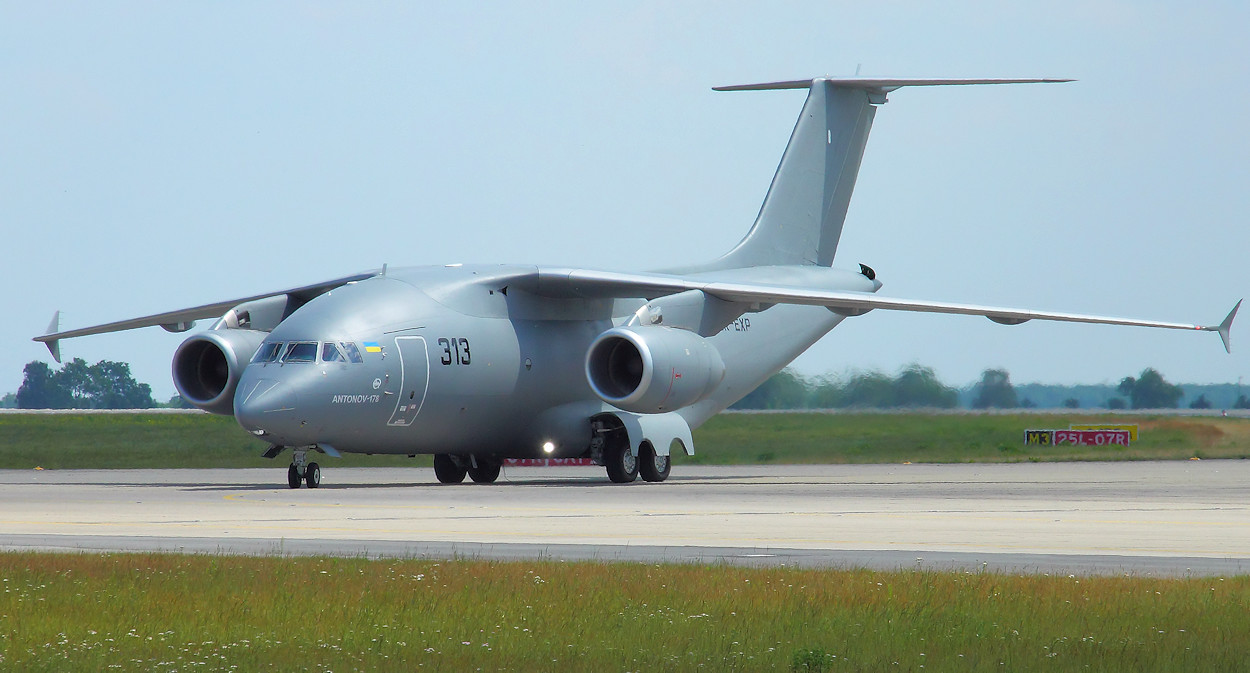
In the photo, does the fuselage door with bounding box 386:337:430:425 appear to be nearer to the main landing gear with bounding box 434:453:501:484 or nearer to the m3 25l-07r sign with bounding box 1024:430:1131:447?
the main landing gear with bounding box 434:453:501:484

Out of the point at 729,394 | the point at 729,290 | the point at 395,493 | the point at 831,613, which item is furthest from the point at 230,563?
the point at 729,394

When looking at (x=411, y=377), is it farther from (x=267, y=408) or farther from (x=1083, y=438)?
(x=1083, y=438)

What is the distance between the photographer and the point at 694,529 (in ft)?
51.3

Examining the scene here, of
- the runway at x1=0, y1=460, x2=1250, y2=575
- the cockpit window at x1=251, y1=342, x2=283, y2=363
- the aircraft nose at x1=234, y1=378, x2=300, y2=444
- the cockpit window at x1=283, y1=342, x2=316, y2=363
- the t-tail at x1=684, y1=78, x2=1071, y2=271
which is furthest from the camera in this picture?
the t-tail at x1=684, y1=78, x2=1071, y2=271

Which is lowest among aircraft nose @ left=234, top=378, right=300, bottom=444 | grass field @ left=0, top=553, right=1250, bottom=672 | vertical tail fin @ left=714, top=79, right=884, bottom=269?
grass field @ left=0, top=553, right=1250, bottom=672

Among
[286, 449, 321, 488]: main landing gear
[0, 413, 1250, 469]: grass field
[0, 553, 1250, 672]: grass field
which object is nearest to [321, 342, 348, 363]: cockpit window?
[286, 449, 321, 488]: main landing gear

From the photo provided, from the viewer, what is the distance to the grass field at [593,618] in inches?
301

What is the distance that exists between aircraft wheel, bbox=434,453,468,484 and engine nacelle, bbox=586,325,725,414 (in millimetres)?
4040

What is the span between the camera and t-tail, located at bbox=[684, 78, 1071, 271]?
32.8m

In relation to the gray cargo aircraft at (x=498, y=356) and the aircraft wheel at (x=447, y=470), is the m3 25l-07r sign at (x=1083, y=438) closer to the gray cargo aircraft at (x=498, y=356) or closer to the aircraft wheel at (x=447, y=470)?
the gray cargo aircraft at (x=498, y=356)

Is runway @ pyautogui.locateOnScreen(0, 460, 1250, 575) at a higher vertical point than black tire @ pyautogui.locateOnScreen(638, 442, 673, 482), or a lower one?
lower

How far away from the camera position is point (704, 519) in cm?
1711

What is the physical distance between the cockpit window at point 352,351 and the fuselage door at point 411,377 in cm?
79

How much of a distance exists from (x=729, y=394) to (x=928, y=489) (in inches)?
288
